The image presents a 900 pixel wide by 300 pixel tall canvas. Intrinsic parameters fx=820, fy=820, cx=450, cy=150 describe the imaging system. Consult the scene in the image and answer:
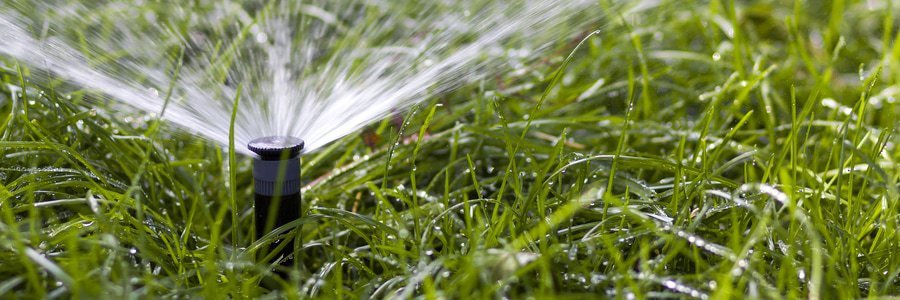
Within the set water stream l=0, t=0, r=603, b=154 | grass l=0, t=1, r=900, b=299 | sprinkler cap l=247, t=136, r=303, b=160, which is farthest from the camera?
water stream l=0, t=0, r=603, b=154

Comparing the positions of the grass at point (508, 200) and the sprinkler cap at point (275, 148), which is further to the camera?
the sprinkler cap at point (275, 148)

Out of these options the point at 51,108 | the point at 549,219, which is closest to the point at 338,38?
the point at 51,108

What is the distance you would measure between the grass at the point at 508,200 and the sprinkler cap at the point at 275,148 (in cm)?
5

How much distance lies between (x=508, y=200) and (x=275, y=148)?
468 mm

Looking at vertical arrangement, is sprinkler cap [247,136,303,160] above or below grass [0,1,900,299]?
above

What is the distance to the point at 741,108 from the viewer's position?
1656mm

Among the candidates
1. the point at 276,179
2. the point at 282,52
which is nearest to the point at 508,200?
the point at 276,179

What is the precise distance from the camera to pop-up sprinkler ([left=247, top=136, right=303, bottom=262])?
105 centimetres

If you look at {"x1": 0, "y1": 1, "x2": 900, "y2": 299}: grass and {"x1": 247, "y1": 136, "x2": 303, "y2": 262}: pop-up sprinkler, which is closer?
{"x1": 0, "y1": 1, "x2": 900, "y2": 299}: grass

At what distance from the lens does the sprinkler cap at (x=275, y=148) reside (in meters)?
1.05

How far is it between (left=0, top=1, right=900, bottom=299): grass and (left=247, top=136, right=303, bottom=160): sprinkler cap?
47mm

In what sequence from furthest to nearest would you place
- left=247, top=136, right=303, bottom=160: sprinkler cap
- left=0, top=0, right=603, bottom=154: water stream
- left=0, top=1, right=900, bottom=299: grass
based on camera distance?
left=0, top=0, right=603, bottom=154: water stream
left=247, top=136, right=303, bottom=160: sprinkler cap
left=0, top=1, right=900, bottom=299: grass

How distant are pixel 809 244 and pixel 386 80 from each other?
834mm

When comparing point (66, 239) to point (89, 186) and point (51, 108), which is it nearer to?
point (89, 186)
